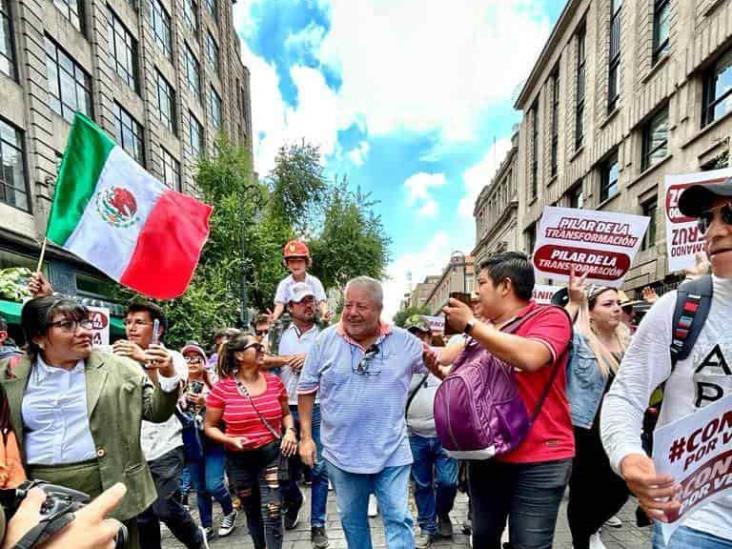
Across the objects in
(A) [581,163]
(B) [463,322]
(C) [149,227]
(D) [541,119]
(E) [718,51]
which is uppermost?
(D) [541,119]

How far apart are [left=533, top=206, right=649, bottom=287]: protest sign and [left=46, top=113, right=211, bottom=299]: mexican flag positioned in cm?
352

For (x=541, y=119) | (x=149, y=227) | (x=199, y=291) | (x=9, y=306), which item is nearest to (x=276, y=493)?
(x=149, y=227)

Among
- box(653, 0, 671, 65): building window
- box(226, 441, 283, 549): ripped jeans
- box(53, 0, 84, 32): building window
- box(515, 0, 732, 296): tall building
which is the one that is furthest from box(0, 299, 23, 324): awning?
box(653, 0, 671, 65): building window

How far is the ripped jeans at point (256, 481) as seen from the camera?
3.13 meters

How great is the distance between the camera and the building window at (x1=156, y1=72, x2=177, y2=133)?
19.1 meters

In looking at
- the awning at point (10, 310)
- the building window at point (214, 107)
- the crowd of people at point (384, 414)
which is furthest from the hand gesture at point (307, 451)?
the building window at point (214, 107)

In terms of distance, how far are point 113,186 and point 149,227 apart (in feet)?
1.41

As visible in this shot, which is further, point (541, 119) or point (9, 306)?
point (541, 119)

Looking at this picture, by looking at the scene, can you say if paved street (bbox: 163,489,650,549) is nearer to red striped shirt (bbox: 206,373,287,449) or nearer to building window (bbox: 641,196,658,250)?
red striped shirt (bbox: 206,373,287,449)

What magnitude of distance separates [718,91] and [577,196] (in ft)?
33.9

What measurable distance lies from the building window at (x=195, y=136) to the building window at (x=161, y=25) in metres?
3.28

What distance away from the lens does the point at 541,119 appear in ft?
87.0

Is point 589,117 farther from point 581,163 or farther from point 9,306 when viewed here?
point 9,306

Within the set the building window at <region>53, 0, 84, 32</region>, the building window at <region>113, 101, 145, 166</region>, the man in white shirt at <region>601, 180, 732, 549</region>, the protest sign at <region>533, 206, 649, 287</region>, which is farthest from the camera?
the building window at <region>113, 101, 145, 166</region>
